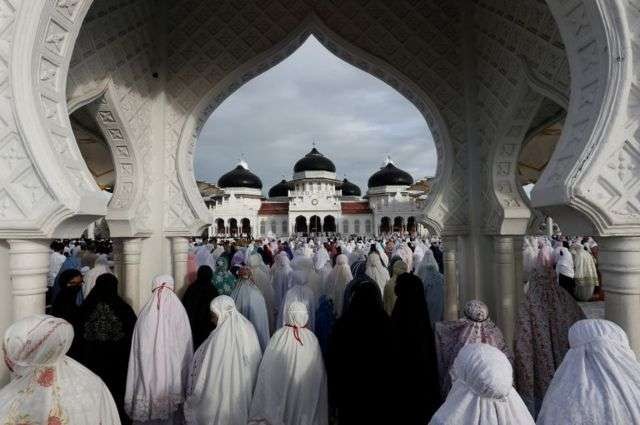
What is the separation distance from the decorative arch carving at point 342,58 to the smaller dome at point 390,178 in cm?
2900

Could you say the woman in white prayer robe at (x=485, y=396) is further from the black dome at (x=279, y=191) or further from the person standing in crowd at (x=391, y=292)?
the black dome at (x=279, y=191)

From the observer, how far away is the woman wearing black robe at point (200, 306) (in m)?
3.21

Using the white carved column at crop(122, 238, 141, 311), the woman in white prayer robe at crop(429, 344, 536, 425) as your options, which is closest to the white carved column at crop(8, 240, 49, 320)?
the woman in white prayer robe at crop(429, 344, 536, 425)

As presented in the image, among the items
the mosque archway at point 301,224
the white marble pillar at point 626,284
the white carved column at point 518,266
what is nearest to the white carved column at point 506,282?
the white carved column at point 518,266

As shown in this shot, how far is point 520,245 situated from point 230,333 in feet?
10.3

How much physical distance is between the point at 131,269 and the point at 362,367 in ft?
9.22

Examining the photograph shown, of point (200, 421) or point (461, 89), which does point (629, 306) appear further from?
point (461, 89)

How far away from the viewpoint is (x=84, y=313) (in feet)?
8.05

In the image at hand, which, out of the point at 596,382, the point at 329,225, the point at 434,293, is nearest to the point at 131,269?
the point at 434,293

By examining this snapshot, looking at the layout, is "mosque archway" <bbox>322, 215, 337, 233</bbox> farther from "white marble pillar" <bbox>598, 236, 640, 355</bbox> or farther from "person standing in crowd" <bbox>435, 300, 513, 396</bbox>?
"white marble pillar" <bbox>598, 236, 640, 355</bbox>

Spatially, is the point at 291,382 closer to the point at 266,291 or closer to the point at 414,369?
the point at 414,369

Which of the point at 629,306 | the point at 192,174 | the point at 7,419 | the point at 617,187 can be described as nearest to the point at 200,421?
the point at 7,419

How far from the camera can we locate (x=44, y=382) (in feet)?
4.64

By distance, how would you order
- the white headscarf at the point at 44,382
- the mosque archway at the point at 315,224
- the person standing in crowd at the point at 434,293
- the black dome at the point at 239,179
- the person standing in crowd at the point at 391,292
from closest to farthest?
1. the white headscarf at the point at 44,382
2. the person standing in crowd at the point at 391,292
3. the person standing in crowd at the point at 434,293
4. the mosque archway at the point at 315,224
5. the black dome at the point at 239,179
